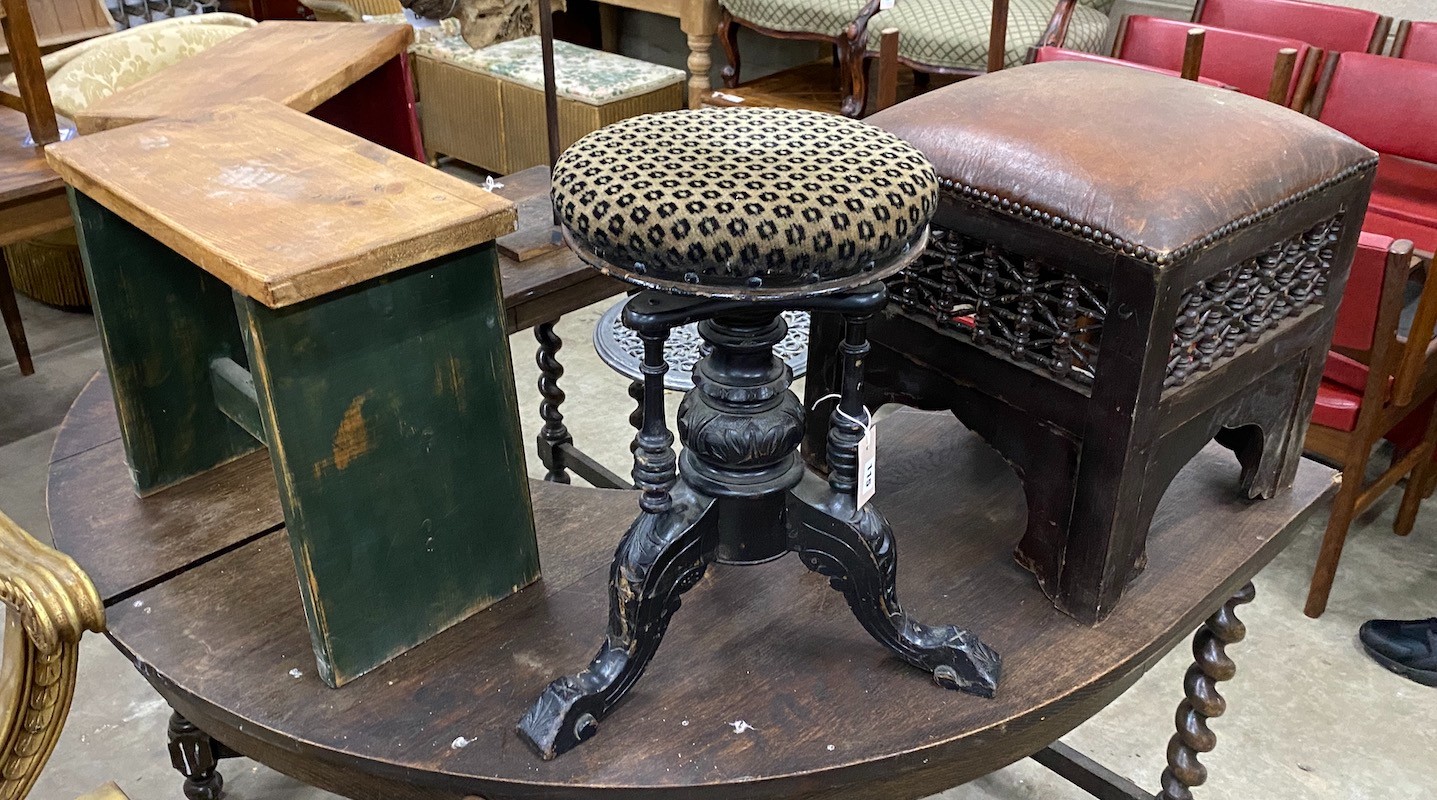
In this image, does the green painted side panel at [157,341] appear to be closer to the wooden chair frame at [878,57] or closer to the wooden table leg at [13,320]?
the wooden chair frame at [878,57]

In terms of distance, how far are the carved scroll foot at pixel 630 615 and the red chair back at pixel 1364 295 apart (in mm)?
1328

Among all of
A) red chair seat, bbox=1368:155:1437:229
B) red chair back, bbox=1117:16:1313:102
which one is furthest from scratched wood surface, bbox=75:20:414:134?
red chair seat, bbox=1368:155:1437:229

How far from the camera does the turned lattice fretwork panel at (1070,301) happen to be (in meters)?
1.04

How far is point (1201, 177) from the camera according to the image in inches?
39.6

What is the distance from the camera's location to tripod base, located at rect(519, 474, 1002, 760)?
101 cm

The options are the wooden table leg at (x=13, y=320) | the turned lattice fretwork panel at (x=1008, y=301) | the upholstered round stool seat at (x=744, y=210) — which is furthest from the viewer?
the wooden table leg at (x=13, y=320)

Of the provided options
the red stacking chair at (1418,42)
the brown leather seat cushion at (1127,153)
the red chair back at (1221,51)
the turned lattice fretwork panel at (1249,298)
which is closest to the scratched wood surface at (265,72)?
the brown leather seat cushion at (1127,153)

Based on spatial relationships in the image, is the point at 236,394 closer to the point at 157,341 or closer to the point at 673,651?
the point at 157,341

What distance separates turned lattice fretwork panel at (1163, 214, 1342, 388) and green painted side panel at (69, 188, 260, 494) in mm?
1008

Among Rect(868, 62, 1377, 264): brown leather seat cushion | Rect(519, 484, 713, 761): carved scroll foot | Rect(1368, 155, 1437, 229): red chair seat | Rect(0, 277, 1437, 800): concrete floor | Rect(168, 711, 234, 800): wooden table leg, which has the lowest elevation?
Rect(0, 277, 1437, 800): concrete floor

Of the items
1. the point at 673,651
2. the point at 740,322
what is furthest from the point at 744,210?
the point at 673,651

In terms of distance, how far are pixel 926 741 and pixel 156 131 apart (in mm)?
986

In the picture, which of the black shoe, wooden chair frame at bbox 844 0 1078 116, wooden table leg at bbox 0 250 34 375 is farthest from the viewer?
wooden chair frame at bbox 844 0 1078 116

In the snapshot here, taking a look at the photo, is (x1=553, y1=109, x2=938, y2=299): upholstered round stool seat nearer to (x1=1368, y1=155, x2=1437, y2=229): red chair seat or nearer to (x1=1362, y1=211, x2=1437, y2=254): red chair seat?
(x1=1362, y1=211, x2=1437, y2=254): red chair seat
